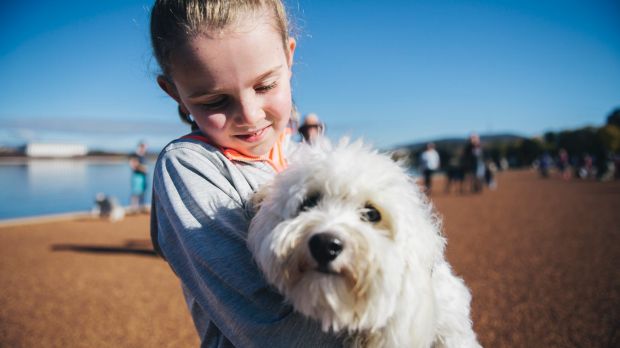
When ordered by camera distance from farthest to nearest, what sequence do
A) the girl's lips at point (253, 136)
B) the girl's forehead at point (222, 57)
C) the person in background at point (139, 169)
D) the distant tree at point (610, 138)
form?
1. the distant tree at point (610, 138)
2. the person in background at point (139, 169)
3. the girl's lips at point (253, 136)
4. the girl's forehead at point (222, 57)

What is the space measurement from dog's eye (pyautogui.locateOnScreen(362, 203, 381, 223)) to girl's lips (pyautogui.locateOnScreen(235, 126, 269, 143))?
551 mm

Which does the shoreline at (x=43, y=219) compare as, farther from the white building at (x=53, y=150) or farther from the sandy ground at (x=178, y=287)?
the white building at (x=53, y=150)

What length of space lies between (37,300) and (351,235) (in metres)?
7.20

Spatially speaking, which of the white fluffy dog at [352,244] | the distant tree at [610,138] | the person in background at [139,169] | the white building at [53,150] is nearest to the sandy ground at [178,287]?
the person in background at [139,169]

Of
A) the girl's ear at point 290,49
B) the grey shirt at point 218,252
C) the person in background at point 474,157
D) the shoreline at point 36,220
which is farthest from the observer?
the person in background at point 474,157

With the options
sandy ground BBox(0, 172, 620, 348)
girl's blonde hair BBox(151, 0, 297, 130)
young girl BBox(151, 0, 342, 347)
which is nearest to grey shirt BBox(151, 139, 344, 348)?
young girl BBox(151, 0, 342, 347)

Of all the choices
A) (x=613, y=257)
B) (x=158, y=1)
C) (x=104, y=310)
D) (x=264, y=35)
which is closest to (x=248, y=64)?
(x=264, y=35)

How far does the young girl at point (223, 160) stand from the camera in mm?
1159

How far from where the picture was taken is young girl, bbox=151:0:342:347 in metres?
1.16

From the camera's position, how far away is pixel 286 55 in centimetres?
166

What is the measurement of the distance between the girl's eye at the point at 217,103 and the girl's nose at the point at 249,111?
0.25 ft

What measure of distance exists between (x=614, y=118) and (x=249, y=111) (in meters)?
87.9

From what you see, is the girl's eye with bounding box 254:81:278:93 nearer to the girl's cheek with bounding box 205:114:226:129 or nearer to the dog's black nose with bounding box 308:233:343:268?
the girl's cheek with bounding box 205:114:226:129

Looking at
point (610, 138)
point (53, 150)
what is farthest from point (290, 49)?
point (53, 150)
